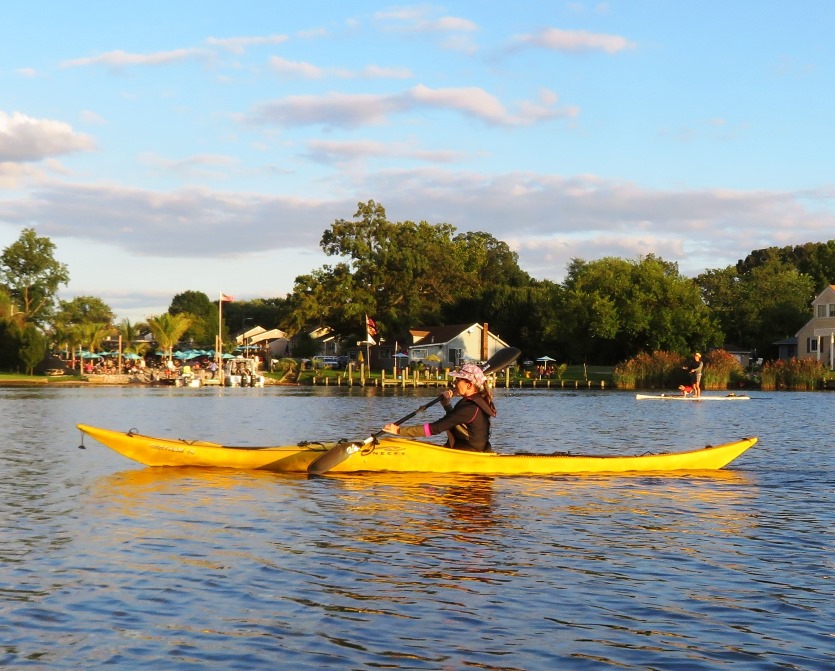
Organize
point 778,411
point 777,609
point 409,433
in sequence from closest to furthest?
1. point 777,609
2. point 409,433
3. point 778,411

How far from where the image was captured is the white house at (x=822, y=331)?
79.1m

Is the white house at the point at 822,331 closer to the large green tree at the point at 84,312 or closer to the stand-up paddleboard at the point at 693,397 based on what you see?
the stand-up paddleboard at the point at 693,397

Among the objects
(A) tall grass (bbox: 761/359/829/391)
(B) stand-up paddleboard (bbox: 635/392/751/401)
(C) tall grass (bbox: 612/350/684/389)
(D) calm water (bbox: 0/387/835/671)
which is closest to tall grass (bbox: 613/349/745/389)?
(C) tall grass (bbox: 612/350/684/389)

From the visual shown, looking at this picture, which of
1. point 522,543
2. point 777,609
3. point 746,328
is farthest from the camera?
point 746,328

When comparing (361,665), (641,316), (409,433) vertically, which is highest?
(641,316)

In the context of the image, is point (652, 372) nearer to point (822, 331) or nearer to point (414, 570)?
point (822, 331)

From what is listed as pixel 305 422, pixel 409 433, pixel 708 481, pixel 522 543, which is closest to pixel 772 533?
pixel 522 543

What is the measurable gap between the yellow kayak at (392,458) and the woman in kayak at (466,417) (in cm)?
29

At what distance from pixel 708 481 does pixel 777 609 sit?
29.2ft

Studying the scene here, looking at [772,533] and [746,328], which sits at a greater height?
[746,328]

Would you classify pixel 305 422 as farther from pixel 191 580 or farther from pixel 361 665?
pixel 361 665

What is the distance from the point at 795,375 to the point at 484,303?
41.7m

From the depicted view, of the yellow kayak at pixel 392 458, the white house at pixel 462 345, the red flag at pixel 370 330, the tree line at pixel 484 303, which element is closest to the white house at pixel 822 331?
the tree line at pixel 484 303

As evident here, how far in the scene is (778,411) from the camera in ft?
137
